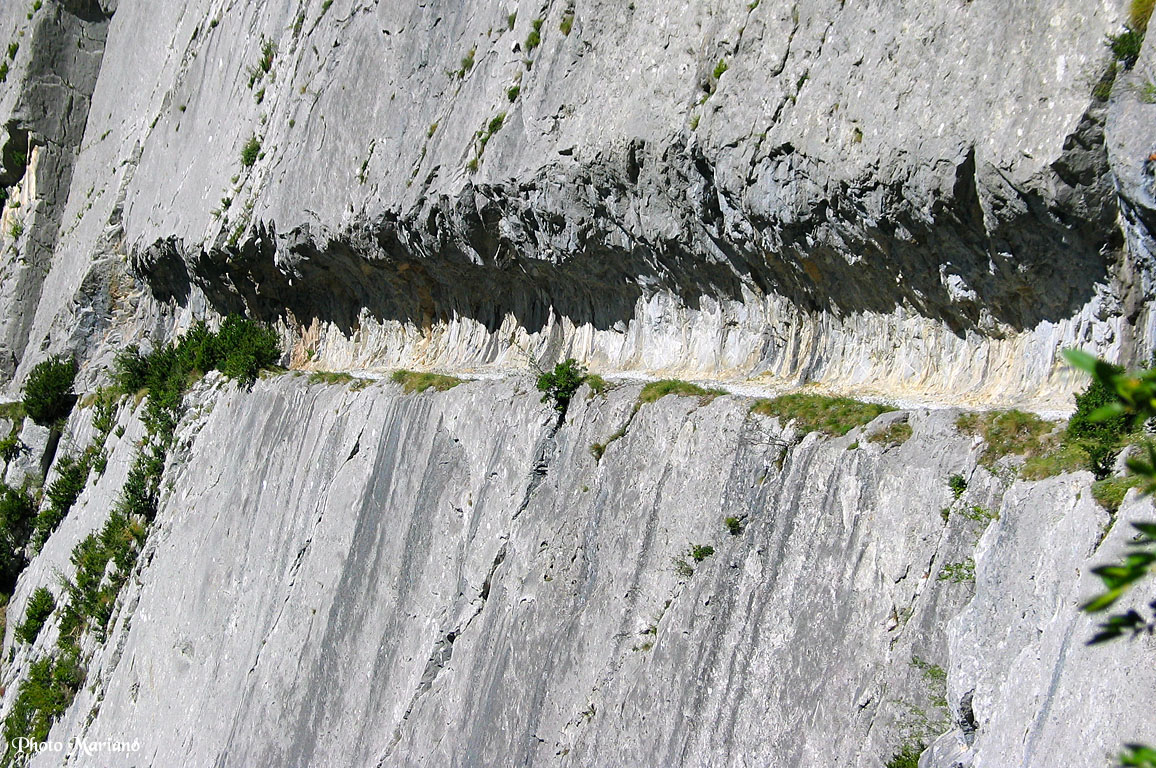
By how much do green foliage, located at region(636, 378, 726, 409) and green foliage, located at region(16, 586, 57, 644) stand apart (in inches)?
534

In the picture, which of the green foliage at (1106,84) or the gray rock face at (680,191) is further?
the gray rock face at (680,191)

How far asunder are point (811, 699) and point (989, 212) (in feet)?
11.5

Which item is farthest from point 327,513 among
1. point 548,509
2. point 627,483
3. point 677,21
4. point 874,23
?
point 874,23

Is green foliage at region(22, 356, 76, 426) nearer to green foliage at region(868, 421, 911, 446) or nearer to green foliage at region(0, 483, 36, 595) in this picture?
green foliage at region(0, 483, 36, 595)

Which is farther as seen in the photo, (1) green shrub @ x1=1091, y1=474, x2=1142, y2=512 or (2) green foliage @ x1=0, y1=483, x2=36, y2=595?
(2) green foliage @ x1=0, y1=483, x2=36, y2=595

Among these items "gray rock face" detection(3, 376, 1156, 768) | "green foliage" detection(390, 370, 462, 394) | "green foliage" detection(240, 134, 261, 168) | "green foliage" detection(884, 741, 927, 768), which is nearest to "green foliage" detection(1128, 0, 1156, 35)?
"gray rock face" detection(3, 376, 1156, 768)

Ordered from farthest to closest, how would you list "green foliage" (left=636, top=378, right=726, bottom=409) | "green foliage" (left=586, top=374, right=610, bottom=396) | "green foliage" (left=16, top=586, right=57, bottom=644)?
"green foliage" (left=16, top=586, right=57, bottom=644) < "green foliage" (left=586, top=374, right=610, bottom=396) < "green foliage" (left=636, top=378, right=726, bottom=409)

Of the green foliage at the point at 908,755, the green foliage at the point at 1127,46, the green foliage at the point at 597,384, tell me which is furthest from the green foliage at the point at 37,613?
the green foliage at the point at 1127,46

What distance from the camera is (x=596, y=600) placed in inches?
329

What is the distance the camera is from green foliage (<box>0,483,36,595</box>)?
19.8 m

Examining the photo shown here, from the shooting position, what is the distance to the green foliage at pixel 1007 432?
230 inches

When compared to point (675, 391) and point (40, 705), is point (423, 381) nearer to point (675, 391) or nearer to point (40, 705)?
point (675, 391)

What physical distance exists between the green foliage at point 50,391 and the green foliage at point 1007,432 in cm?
2073

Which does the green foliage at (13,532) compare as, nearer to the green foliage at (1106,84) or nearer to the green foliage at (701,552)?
the green foliage at (701,552)
